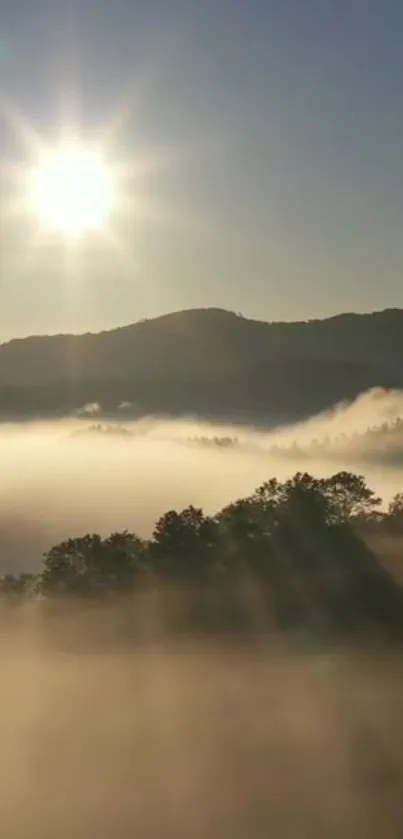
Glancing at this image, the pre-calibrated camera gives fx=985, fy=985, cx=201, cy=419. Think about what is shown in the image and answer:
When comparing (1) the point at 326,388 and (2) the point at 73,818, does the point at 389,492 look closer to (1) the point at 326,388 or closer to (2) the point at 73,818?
(2) the point at 73,818

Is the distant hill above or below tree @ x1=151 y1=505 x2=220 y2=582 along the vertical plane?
above

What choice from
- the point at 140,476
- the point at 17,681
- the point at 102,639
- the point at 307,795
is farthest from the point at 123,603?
the point at 140,476

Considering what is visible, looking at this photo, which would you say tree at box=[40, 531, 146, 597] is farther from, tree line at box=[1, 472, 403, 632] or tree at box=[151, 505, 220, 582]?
tree at box=[151, 505, 220, 582]

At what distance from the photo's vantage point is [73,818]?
1010cm

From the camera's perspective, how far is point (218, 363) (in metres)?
126

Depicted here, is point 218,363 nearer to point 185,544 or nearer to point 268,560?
point 185,544

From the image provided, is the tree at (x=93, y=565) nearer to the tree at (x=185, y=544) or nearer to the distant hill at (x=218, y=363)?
the tree at (x=185, y=544)

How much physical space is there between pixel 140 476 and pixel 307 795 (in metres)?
99.7

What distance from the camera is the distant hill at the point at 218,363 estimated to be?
117875 millimetres

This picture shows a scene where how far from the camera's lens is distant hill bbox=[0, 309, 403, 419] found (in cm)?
11788

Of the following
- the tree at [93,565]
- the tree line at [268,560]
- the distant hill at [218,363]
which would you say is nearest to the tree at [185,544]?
the tree line at [268,560]

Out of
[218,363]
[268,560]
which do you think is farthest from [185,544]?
[218,363]

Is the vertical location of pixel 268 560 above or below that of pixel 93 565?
below

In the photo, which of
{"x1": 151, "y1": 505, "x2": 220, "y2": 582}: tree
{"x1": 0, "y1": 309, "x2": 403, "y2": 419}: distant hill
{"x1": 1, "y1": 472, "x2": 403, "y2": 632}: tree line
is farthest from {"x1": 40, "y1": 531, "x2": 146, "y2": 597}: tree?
{"x1": 0, "y1": 309, "x2": 403, "y2": 419}: distant hill
